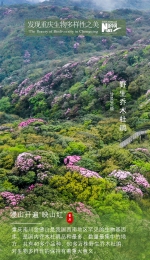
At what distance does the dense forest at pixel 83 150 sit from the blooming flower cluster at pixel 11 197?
0.10 feet

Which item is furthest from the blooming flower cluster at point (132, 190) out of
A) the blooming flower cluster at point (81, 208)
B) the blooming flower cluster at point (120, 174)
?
the blooming flower cluster at point (81, 208)

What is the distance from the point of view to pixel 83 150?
14773 mm

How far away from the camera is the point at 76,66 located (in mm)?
30906

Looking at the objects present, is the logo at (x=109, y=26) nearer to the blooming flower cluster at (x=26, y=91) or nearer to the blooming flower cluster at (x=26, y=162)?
the blooming flower cluster at (x=26, y=162)

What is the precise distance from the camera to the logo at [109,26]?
20.5m

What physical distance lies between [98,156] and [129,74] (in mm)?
12721

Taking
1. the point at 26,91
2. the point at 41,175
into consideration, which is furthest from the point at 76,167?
the point at 26,91

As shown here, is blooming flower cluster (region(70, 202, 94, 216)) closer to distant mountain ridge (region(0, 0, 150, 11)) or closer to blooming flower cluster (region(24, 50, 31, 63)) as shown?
blooming flower cluster (region(24, 50, 31, 63))

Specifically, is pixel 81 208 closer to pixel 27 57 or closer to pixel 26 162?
pixel 26 162

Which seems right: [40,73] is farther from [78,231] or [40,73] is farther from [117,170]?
[78,231]

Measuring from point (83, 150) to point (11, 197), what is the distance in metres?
5.10

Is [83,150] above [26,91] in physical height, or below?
above

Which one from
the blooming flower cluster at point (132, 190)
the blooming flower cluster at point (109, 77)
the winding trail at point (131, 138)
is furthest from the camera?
the blooming flower cluster at point (109, 77)

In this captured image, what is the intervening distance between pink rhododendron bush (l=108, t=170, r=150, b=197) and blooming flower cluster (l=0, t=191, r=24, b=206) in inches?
135
